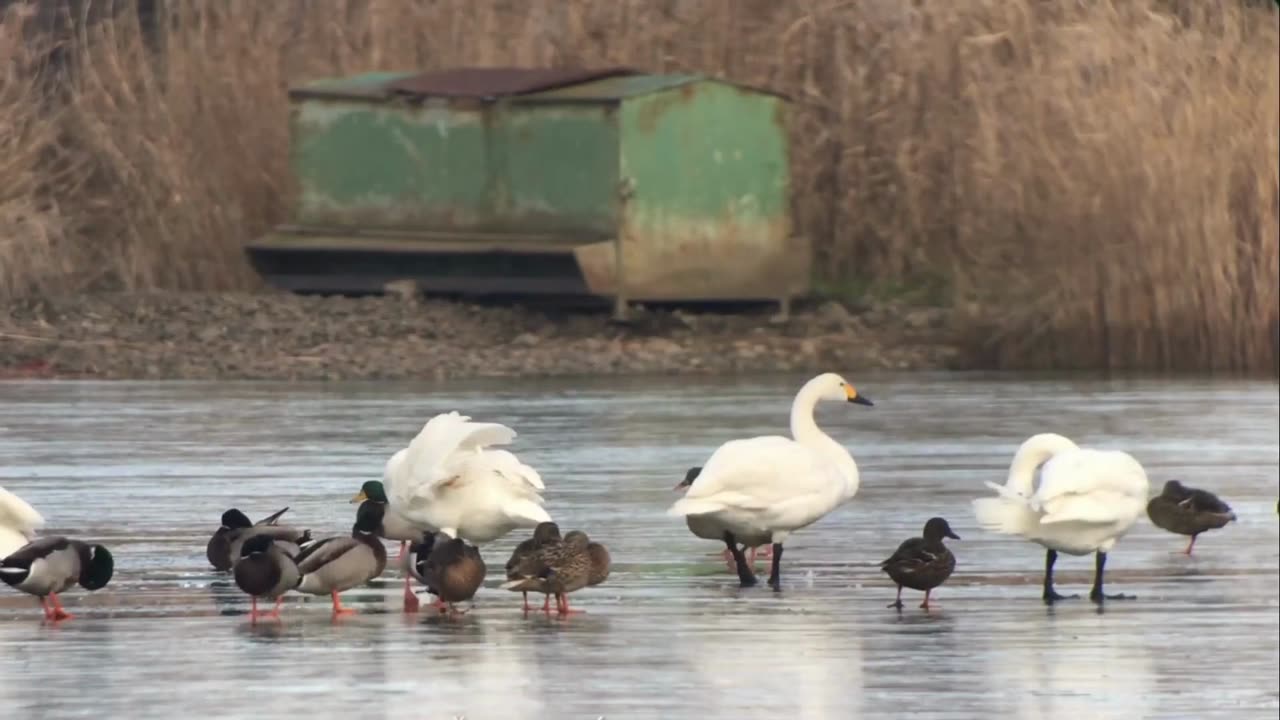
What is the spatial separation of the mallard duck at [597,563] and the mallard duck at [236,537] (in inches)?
42.6

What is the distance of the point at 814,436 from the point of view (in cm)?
1258

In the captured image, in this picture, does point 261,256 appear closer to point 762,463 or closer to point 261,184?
point 261,184

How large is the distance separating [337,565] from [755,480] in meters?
1.69

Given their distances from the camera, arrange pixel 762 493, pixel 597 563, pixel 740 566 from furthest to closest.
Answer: pixel 740 566 < pixel 762 493 < pixel 597 563

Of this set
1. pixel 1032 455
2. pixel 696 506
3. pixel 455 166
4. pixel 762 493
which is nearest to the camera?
pixel 696 506

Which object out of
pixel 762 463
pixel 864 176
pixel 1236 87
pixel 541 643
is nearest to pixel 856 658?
pixel 541 643

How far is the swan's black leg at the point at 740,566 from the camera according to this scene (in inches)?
454

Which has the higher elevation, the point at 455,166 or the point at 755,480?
the point at 455,166

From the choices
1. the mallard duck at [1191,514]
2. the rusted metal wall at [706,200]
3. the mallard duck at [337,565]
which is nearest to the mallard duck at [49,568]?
the mallard duck at [337,565]

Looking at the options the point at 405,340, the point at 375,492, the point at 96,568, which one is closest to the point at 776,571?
the point at 375,492

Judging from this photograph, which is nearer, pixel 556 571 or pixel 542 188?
pixel 556 571

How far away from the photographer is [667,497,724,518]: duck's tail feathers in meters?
11.3

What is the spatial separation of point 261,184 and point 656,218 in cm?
434

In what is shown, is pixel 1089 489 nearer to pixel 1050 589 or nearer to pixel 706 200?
pixel 1050 589
